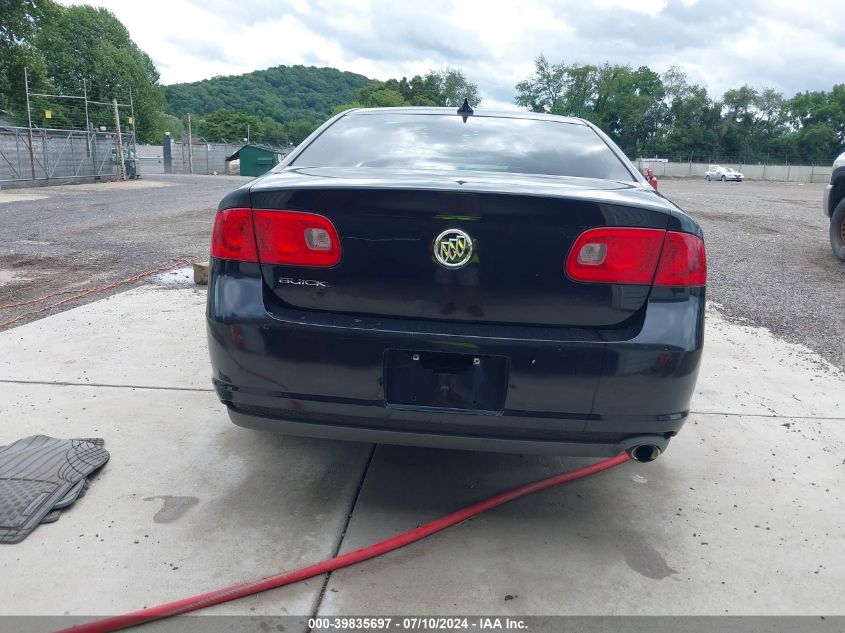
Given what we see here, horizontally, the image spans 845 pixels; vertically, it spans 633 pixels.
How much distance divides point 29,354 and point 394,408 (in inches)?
120

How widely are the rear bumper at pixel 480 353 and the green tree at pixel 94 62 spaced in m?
62.3

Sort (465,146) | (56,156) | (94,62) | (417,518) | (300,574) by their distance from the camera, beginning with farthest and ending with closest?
1. (94,62)
2. (56,156)
3. (465,146)
4. (417,518)
5. (300,574)

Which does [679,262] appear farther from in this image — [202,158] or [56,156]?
[202,158]

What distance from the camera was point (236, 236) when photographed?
238 centimetres

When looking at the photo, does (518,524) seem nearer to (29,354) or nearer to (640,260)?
(640,260)

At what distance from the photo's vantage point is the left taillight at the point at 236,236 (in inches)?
92.7

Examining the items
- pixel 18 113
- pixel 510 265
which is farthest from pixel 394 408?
pixel 18 113

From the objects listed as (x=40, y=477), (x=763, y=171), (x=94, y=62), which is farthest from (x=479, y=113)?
(x=763, y=171)

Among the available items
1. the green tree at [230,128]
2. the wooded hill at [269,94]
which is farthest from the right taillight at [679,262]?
the wooded hill at [269,94]

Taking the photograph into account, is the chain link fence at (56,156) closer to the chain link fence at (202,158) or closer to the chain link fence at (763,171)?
the chain link fence at (202,158)

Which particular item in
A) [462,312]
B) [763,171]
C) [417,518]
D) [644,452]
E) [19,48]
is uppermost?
[19,48]

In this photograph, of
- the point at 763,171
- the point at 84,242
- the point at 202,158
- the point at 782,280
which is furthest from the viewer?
the point at 763,171

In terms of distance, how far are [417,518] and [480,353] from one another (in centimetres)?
78

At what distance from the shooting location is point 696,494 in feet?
9.52
